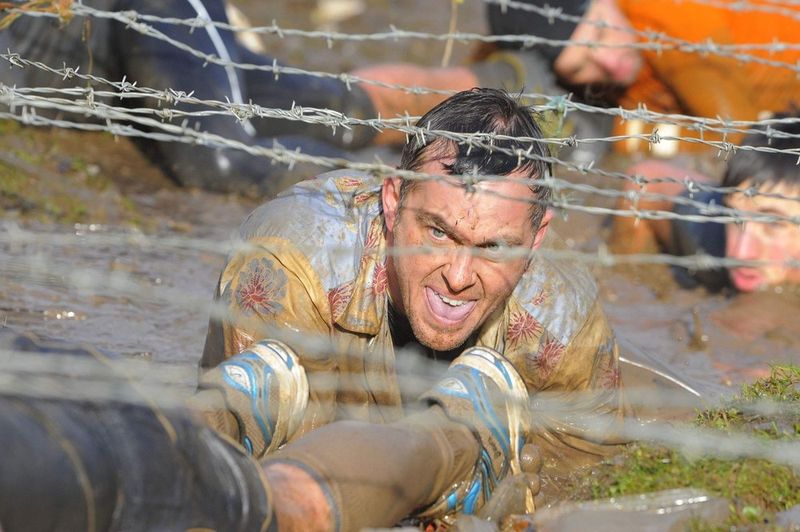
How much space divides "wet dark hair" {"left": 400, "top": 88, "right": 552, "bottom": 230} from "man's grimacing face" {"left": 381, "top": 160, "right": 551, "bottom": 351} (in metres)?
0.04

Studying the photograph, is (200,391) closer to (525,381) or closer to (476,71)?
(525,381)

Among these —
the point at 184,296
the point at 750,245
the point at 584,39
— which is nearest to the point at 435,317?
the point at 184,296

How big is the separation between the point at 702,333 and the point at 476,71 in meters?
2.43

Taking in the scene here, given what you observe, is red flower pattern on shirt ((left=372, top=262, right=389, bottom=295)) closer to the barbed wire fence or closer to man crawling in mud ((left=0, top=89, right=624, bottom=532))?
man crawling in mud ((left=0, top=89, right=624, bottom=532))

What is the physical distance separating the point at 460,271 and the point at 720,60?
4.54m

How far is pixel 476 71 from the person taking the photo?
703 centimetres

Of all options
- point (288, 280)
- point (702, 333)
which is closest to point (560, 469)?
point (288, 280)

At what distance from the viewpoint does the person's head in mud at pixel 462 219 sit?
3.08 meters

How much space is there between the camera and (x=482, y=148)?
3.11 m

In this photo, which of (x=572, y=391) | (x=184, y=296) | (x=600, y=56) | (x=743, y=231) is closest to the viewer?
(x=572, y=391)

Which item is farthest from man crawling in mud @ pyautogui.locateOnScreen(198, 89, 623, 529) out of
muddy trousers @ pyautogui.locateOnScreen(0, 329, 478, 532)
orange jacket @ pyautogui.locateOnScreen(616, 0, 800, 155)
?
orange jacket @ pyautogui.locateOnScreen(616, 0, 800, 155)

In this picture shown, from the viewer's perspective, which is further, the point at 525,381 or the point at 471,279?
the point at 525,381

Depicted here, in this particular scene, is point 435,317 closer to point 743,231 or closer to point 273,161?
point 273,161

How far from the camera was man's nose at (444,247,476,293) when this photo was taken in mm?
3076
